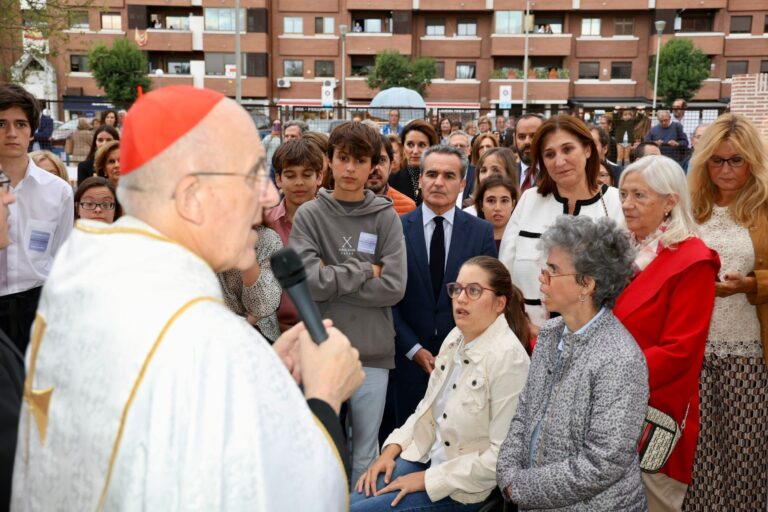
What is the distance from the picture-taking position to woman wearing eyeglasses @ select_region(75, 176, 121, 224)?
445cm

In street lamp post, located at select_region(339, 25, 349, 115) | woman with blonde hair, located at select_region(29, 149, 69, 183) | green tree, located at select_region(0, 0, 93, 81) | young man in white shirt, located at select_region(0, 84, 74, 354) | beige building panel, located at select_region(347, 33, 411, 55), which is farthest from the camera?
beige building panel, located at select_region(347, 33, 411, 55)

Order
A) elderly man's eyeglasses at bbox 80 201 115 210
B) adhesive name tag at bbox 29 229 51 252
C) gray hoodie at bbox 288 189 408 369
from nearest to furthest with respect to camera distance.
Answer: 1. gray hoodie at bbox 288 189 408 369
2. adhesive name tag at bbox 29 229 51 252
3. elderly man's eyeglasses at bbox 80 201 115 210

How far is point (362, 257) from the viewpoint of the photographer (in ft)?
13.0

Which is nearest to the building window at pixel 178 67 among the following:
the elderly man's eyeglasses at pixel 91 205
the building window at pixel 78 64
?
the building window at pixel 78 64

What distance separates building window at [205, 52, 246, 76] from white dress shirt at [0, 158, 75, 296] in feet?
133

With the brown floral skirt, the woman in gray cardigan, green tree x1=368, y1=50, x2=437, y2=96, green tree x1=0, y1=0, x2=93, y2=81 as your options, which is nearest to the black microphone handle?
the woman in gray cardigan

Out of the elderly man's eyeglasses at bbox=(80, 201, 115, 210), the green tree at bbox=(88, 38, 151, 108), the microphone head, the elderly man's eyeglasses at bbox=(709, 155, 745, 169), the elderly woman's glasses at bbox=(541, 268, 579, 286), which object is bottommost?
the elderly woman's glasses at bbox=(541, 268, 579, 286)

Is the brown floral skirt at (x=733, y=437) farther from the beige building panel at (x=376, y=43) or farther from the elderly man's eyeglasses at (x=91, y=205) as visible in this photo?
the beige building panel at (x=376, y=43)

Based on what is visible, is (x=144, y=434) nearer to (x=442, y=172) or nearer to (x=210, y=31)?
(x=442, y=172)

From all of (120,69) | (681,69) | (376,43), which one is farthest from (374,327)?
(376,43)

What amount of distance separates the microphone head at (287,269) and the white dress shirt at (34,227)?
9.96 feet

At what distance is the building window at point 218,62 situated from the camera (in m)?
43.0

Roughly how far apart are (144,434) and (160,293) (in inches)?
9.7

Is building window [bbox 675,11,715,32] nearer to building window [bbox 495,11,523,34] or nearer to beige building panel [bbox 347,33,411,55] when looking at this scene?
building window [bbox 495,11,523,34]
